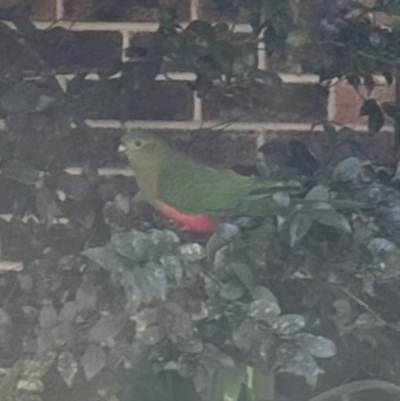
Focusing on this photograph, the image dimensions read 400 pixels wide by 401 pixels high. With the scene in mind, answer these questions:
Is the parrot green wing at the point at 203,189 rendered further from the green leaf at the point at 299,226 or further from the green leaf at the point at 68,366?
the green leaf at the point at 68,366

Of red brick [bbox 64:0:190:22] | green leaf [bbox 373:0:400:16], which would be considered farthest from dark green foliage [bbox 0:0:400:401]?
red brick [bbox 64:0:190:22]

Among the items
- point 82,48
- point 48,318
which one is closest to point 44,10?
point 82,48

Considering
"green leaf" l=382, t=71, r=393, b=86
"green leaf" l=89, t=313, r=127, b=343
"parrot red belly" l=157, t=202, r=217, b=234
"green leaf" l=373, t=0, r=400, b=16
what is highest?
"green leaf" l=373, t=0, r=400, b=16

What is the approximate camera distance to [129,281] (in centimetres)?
116

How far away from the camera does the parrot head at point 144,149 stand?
56.1 inches

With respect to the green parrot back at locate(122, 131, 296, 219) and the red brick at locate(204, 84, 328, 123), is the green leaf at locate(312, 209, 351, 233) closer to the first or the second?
the green parrot back at locate(122, 131, 296, 219)

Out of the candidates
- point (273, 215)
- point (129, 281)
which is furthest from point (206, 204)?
point (129, 281)

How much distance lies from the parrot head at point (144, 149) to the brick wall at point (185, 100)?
16cm

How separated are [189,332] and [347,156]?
33cm

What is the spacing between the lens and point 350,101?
5.62 ft

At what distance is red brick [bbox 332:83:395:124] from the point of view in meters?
1.71

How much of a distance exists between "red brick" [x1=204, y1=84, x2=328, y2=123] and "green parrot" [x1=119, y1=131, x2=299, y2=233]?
27 centimetres

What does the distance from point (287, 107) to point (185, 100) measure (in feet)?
0.52

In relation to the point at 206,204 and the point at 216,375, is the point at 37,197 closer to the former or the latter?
the point at 206,204
